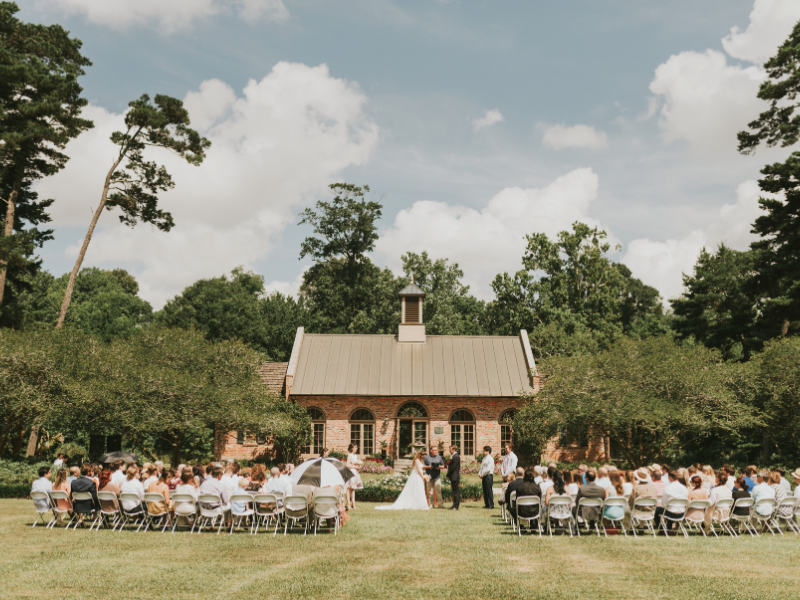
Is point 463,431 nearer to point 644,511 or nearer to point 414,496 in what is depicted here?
point 414,496

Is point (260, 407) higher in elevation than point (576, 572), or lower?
higher

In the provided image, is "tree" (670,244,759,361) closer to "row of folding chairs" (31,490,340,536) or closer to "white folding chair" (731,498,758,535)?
"white folding chair" (731,498,758,535)

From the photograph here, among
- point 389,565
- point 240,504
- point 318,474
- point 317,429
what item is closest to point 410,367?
point 317,429

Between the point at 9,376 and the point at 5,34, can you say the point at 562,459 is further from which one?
the point at 5,34

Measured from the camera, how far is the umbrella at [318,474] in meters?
13.6

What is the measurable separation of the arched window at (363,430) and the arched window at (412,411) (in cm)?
150

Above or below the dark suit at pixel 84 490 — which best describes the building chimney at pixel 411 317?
above

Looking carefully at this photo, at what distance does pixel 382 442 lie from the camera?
31.5 meters

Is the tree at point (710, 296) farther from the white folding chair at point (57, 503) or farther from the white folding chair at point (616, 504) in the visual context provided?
the white folding chair at point (57, 503)

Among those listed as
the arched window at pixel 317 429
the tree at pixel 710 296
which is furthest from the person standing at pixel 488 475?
the tree at pixel 710 296

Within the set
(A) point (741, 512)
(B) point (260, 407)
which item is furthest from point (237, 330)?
(A) point (741, 512)

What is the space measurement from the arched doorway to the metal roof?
0.91 metres

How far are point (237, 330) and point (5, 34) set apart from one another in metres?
28.6

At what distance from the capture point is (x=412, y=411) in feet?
104
